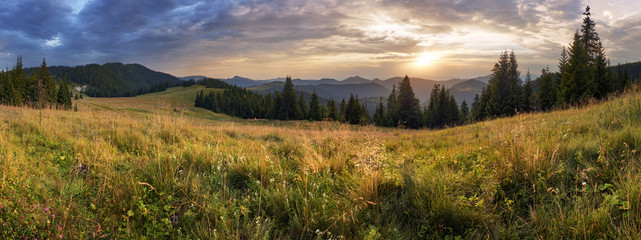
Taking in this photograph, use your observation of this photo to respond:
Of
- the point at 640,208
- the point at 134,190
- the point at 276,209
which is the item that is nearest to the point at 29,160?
the point at 134,190

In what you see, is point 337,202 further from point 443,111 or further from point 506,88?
point 443,111

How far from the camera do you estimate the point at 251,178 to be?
11.7 ft

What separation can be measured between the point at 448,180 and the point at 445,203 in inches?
21.5

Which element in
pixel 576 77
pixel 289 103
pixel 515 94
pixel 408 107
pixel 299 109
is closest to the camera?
pixel 576 77

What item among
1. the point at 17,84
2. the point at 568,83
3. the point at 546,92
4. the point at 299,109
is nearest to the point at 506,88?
the point at 546,92

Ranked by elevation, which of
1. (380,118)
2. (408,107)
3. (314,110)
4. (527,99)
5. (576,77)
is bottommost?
(380,118)

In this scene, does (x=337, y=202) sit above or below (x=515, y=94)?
below

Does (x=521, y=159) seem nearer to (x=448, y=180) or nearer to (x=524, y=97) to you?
(x=448, y=180)

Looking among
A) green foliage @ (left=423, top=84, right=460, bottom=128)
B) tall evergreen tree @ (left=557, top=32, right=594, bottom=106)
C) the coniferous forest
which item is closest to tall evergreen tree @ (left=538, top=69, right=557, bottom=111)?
the coniferous forest

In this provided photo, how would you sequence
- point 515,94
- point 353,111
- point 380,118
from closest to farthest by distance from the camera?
point 515,94 → point 353,111 → point 380,118

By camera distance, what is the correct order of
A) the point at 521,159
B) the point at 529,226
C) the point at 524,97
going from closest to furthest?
the point at 529,226 → the point at 521,159 → the point at 524,97

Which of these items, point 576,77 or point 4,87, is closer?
point 576,77

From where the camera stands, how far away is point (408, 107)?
184ft

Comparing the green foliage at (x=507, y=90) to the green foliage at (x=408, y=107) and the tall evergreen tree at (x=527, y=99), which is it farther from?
the green foliage at (x=408, y=107)
